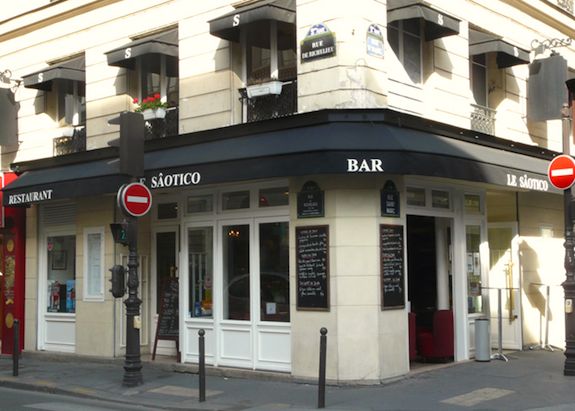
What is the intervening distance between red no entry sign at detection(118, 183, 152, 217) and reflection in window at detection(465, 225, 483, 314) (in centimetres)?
603

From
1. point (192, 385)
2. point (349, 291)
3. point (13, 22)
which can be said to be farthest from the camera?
point (13, 22)

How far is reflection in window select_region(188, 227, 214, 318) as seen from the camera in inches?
520

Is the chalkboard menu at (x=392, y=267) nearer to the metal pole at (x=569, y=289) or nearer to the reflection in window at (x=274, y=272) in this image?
the reflection in window at (x=274, y=272)

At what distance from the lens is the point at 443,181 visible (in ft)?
41.0

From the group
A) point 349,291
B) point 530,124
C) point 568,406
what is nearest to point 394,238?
point 349,291

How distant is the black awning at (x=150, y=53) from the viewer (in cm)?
1327

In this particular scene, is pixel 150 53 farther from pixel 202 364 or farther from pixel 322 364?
pixel 322 364

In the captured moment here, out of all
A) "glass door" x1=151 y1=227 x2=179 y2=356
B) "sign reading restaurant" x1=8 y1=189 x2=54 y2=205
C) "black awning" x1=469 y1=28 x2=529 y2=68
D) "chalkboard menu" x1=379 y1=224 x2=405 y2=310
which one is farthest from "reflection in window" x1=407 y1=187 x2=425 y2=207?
"sign reading restaurant" x1=8 y1=189 x2=54 y2=205

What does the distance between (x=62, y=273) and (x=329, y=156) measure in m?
8.36

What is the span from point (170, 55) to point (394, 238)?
5.54 metres

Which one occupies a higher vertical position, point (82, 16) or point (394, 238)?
point (82, 16)

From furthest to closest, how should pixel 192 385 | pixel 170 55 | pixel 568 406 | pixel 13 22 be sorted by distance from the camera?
1. pixel 13 22
2. pixel 170 55
3. pixel 192 385
4. pixel 568 406

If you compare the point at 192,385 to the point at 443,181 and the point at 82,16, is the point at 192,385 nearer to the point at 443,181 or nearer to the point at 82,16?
the point at 443,181

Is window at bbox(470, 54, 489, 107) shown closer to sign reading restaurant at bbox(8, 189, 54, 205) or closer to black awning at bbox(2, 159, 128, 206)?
black awning at bbox(2, 159, 128, 206)
